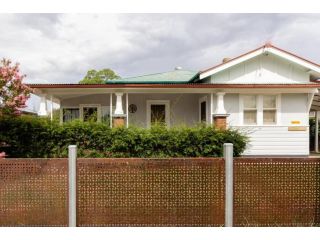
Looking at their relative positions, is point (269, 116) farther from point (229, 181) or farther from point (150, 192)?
point (150, 192)

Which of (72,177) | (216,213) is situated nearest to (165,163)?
(216,213)

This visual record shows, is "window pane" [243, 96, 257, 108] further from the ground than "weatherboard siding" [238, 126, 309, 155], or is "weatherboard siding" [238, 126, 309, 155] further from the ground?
"window pane" [243, 96, 257, 108]

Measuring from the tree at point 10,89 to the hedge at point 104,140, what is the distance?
3.22 feet

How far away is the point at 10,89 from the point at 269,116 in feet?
33.7

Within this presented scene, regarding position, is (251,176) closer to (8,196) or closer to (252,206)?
(252,206)

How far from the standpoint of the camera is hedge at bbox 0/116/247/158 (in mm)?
7188

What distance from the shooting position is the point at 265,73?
1220 cm

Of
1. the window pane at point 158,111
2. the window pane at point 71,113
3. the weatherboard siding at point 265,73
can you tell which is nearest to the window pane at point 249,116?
the weatherboard siding at point 265,73

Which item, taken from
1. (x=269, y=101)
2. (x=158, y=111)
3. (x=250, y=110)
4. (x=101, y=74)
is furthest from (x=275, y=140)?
(x=101, y=74)

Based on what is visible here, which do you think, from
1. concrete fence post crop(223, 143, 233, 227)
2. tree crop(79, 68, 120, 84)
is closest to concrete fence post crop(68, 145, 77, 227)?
concrete fence post crop(223, 143, 233, 227)

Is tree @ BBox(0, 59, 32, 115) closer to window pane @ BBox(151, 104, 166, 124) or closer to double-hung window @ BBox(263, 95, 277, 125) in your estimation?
window pane @ BBox(151, 104, 166, 124)

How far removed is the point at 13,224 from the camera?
12.9 feet

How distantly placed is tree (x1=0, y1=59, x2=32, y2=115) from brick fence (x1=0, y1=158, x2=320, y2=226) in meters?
3.07

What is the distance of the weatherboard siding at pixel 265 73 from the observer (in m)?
12.2
